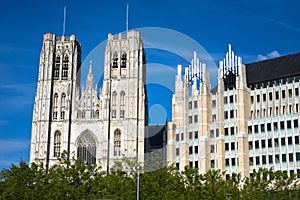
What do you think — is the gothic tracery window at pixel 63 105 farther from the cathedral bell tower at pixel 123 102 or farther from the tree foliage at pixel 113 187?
the tree foliage at pixel 113 187

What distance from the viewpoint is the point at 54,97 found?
12212 cm

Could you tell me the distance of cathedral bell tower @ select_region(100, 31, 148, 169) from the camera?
113 meters

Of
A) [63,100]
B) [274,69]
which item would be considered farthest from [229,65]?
[63,100]

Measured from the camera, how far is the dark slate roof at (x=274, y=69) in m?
99.1

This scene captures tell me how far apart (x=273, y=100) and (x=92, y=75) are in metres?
47.1

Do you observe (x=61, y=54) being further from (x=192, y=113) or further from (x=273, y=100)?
(x=273, y=100)

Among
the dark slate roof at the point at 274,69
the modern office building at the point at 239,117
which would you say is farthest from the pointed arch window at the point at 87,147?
the dark slate roof at the point at 274,69

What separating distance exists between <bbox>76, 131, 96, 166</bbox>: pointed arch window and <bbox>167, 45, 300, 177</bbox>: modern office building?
69.4 ft

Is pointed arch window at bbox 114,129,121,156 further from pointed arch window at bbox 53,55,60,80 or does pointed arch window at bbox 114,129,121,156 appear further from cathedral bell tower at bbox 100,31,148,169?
pointed arch window at bbox 53,55,60,80

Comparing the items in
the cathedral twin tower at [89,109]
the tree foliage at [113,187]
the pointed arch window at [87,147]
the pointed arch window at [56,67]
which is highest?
the pointed arch window at [56,67]

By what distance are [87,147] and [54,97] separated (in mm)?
15399

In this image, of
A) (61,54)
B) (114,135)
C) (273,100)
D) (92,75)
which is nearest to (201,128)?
(273,100)

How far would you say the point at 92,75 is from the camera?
124 metres

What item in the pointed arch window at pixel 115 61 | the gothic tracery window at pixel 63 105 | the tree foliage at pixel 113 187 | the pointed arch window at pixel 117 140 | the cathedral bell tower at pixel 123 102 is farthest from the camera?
the pointed arch window at pixel 115 61
